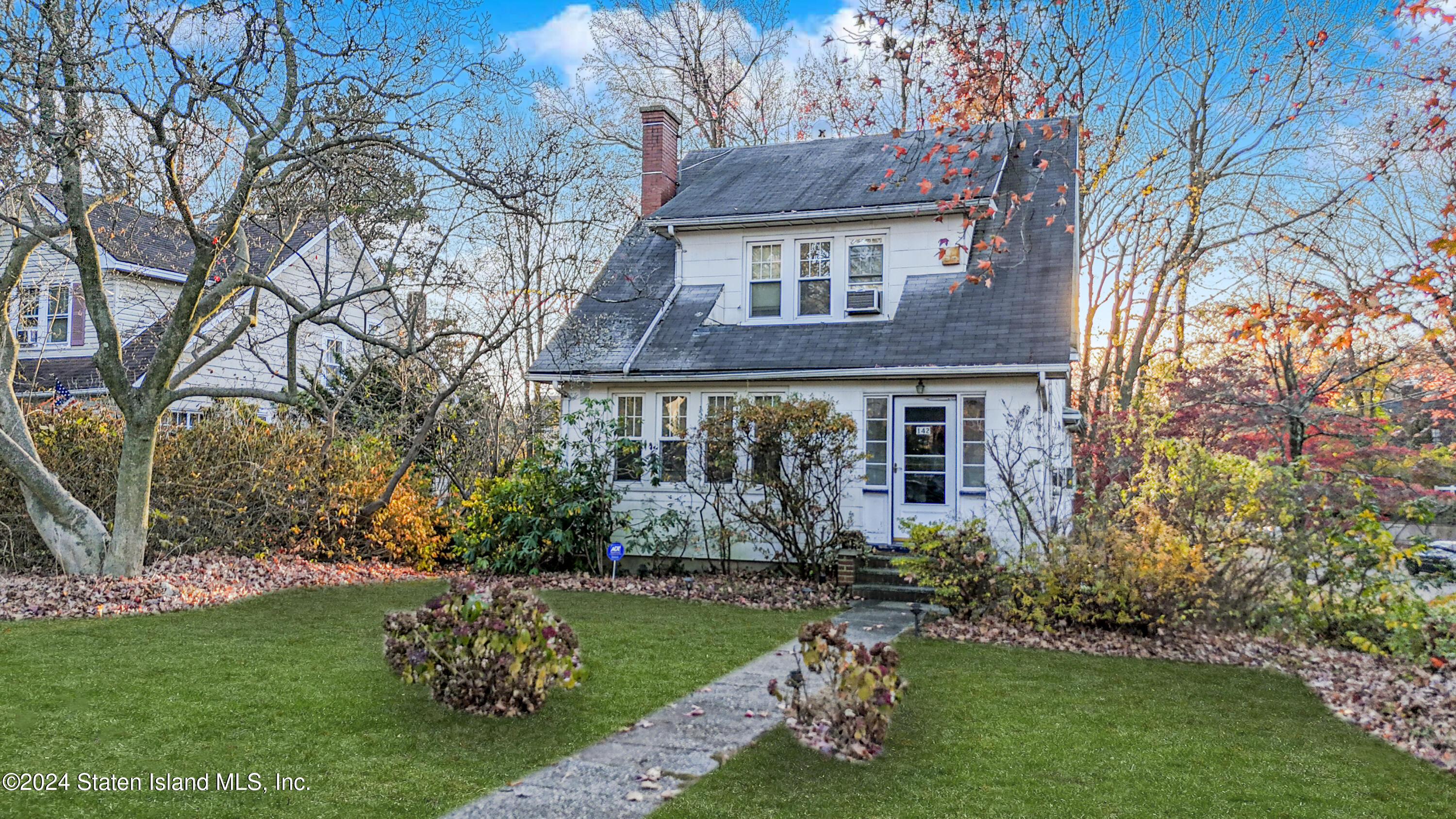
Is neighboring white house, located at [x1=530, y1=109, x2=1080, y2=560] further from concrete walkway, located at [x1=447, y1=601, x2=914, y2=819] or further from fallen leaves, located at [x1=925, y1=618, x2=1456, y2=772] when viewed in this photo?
concrete walkway, located at [x1=447, y1=601, x2=914, y2=819]

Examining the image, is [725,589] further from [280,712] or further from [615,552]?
[280,712]

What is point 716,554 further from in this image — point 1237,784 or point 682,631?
point 1237,784

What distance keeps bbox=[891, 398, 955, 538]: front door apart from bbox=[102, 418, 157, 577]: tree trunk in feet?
28.7

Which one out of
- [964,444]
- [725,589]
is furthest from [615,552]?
[964,444]

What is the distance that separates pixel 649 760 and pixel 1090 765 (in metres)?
2.40

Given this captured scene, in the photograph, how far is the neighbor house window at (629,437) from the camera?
13172mm

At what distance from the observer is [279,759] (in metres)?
4.87

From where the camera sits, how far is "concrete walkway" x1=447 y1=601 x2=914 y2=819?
443 cm

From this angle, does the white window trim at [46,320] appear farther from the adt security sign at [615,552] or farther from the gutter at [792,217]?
the adt security sign at [615,552]

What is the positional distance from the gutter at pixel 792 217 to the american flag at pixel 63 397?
813 centimetres

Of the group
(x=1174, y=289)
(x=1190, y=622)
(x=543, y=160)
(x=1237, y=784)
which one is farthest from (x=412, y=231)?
(x=1174, y=289)

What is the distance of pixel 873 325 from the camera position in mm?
13547

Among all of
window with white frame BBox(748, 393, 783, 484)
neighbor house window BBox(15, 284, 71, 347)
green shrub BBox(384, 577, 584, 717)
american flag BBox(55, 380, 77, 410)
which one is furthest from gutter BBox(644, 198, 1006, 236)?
neighbor house window BBox(15, 284, 71, 347)

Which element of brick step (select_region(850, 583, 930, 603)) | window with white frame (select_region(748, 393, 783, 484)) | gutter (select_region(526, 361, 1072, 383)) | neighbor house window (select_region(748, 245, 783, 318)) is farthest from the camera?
neighbor house window (select_region(748, 245, 783, 318))
